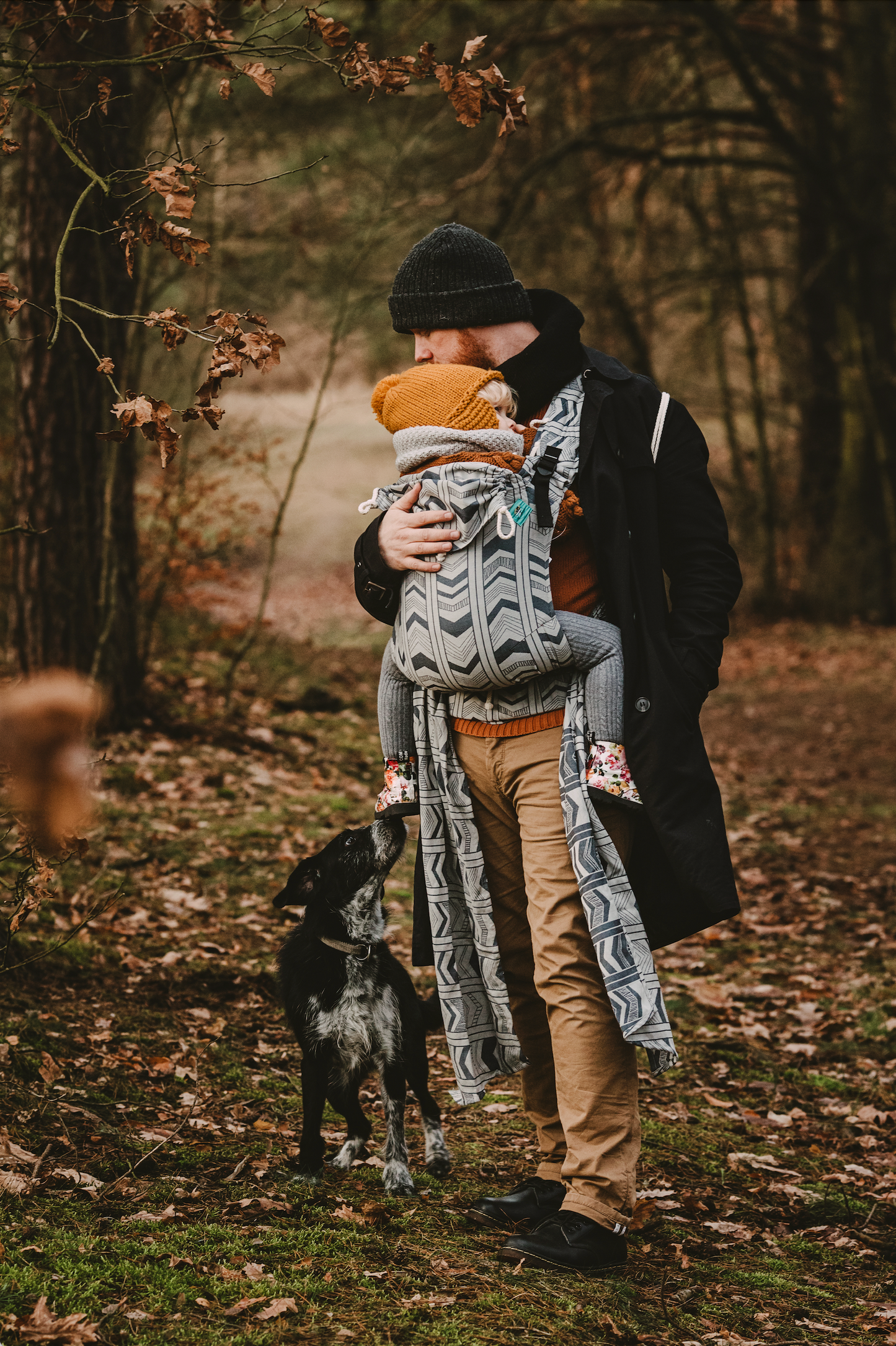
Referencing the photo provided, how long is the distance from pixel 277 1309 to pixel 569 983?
100 cm

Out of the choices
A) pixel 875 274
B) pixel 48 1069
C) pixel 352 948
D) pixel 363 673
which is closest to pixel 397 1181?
pixel 352 948

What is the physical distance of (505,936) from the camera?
10.8ft

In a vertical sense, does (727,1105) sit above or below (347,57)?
below

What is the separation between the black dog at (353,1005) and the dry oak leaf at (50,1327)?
1029 mm

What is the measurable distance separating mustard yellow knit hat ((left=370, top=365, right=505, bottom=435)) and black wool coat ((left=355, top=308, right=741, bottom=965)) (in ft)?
0.94

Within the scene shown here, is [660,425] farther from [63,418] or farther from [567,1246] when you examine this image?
[63,418]

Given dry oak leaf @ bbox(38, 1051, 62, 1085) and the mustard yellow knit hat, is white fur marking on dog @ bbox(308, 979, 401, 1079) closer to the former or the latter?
dry oak leaf @ bbox(38, 1051, 62, 1085)

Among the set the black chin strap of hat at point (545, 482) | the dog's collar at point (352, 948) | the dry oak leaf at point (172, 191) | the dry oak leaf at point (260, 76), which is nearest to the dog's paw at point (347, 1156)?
the dog's collar at point (352, 948)

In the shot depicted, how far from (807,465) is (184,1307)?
18424 millimetres

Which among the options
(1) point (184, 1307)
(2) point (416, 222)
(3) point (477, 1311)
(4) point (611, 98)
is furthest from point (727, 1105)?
(4) point (611, 98)

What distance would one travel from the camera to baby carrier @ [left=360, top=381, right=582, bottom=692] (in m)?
2.88

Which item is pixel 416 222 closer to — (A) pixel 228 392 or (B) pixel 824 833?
(B) pixel 824 833

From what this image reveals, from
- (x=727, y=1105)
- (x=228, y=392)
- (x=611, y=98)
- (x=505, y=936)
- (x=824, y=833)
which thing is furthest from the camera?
(x=228, y=392)

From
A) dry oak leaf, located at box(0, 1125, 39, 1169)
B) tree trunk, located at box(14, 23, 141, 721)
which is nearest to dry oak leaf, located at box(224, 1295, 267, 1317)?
dry oak leaf, located at box(0, 1125, 39, 1169)
